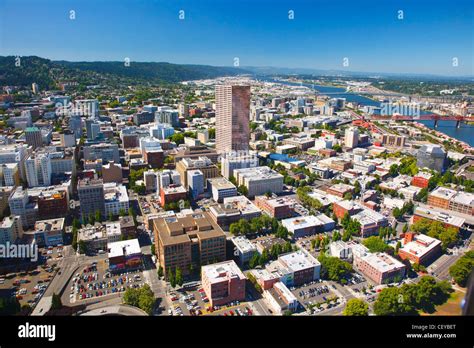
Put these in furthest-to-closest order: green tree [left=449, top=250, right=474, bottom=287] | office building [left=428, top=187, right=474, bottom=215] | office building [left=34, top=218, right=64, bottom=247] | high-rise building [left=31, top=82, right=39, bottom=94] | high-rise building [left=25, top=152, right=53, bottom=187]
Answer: high-rise building [left=31, top=82, right=39, bottom=94], high-rise building [left=25, top=152, right=53, bottom=187], office building [left=428, top=187, right=474, bottom=215], office building [left=34, top=218, right=64, bottom=247], green tree [left=449, top=250, right=474, bottom=287]

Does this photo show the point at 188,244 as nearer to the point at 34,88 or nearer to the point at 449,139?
the point at 449,139

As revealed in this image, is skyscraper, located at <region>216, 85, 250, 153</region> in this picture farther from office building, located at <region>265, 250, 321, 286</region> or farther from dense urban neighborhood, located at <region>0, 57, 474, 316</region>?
office building, located at <region>265, 250, 321, 286</region>

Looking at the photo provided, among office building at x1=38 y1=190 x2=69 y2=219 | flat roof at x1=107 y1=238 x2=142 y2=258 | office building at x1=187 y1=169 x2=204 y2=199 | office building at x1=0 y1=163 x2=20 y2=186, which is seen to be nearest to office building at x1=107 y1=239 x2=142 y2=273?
flat roof at x1=107 y1=238 x2=142 y2=258

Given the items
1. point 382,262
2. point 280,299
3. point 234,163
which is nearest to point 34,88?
point 234,163

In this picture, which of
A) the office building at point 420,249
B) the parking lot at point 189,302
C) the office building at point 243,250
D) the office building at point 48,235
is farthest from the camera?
the office building at point 48,235

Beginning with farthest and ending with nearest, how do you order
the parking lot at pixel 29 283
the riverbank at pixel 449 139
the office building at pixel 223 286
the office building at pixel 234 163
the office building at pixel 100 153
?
1. the riverbank at pixel 449 139
2. the office building at pixel 100 153
3. the office building at pixel 234 163
4. the parking lot at pixel 29 283
5. the office building at pixel 223 286

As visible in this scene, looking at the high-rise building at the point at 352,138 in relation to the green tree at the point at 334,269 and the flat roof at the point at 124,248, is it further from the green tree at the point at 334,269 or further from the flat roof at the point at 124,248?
the flat roof at the point at 124,248

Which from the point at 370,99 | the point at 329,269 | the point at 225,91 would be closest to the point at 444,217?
the point at 329,269

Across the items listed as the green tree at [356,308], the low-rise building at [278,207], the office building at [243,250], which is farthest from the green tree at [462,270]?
the low-rise building at [278,207]
